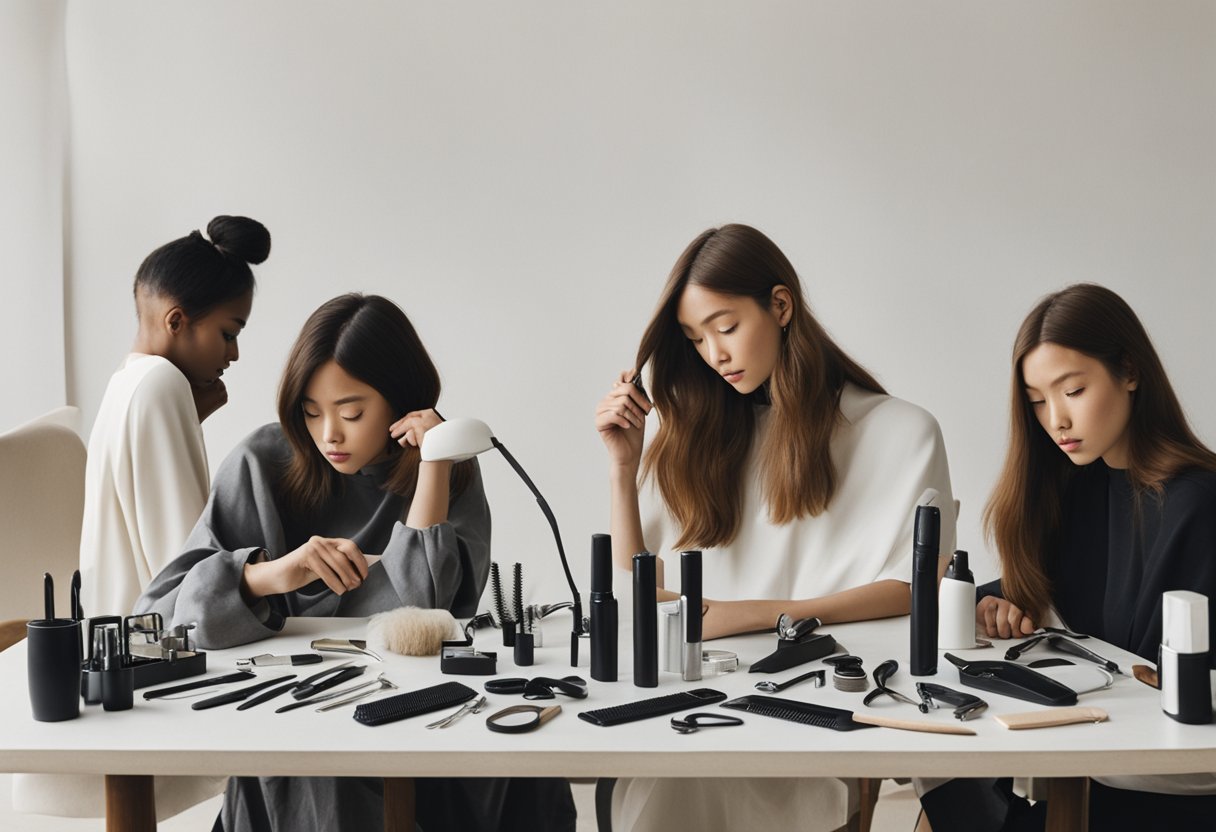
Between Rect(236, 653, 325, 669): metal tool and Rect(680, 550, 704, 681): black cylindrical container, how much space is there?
591 mm

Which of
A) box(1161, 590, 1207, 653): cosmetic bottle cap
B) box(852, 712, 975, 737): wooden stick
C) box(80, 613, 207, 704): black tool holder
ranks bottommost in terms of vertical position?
box(852, 712, 975, 737): wooden stick

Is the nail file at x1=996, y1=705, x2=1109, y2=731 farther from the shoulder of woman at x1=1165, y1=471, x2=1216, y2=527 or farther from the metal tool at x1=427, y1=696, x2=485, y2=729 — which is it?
the metal tool at x1=427, y1=696, x2=485, y2=729

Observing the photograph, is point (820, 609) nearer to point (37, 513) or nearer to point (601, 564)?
point (601, 564)

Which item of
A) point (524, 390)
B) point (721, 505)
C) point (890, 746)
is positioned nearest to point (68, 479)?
point (524, 390)

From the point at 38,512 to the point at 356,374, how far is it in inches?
50.5

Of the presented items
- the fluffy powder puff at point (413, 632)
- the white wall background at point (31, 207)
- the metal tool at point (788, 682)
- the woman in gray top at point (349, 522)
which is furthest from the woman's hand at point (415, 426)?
the white wall background at point (31, 207)

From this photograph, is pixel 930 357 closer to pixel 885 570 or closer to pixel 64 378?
pixel 885 570

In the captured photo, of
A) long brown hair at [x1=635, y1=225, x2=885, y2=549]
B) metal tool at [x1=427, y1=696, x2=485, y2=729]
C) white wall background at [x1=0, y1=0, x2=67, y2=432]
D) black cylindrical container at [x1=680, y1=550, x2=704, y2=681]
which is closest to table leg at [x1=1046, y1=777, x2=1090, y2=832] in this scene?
black cylindrical container at [x1=680, y1=550, x2=704, y2=681]

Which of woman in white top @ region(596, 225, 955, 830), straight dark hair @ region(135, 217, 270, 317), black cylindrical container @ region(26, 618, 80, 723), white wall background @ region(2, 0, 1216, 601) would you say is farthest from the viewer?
white wall background @ region(2, 0, 1216, 601)

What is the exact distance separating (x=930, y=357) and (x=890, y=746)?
260 centimetres

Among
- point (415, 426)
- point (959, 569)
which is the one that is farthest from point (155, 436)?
point (959, 569)

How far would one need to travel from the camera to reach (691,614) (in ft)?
5.21

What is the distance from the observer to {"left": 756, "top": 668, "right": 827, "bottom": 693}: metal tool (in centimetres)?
152

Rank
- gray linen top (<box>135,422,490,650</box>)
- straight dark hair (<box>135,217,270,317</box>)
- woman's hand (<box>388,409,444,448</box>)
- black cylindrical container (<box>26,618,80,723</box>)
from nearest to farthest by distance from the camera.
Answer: black cylindrical container (<box>26,618,80,723</box>) < gray linen top (<box>135,422,490,650</box>) < woman's hand (<box>388,409,444,448</box>) < straight dark hair (<box>135,217,270,317</box>)
